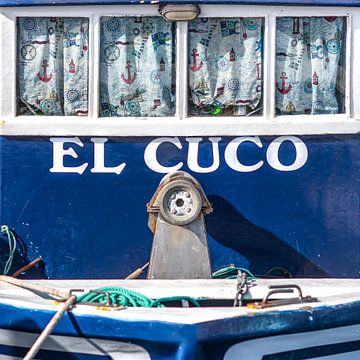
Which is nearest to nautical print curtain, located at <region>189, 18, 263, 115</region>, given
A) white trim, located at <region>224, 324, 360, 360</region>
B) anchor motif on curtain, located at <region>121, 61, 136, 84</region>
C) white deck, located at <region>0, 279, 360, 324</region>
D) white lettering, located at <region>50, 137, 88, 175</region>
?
anchor motif on curtain, located at <region>121, 61, 136, 84</region>

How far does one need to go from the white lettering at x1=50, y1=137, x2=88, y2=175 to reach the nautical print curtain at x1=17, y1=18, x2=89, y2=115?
0.19 metres

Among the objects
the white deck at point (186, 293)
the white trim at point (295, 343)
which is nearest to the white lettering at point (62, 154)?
the white deck at point (186, 293)

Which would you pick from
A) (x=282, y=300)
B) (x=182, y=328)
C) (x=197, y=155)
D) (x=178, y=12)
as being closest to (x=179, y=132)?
(x=197, y=155)

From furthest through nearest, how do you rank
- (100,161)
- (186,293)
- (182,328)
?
1. (100,161)
2. (186,293)
3. (182,328)

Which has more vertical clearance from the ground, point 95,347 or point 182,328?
point 182,328

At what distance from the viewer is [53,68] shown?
6.20 meters

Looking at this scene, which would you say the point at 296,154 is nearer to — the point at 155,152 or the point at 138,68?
the point at 155,152

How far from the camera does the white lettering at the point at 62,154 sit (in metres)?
6.13

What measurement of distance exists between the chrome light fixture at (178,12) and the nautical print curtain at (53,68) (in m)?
0.50

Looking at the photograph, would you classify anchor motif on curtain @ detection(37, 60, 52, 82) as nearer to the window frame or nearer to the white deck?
the window frame

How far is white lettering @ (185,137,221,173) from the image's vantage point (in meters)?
6.16

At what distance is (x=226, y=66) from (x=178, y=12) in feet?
1.51

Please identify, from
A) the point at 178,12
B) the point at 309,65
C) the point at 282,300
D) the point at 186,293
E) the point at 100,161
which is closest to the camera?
the point at 282,300

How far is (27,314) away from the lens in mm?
5094
